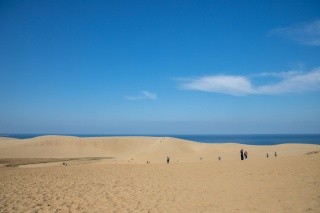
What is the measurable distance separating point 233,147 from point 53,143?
35762 millimetres

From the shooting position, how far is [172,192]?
12.9 metres

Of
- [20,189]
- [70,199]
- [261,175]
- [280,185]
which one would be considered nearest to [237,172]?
[261,175]

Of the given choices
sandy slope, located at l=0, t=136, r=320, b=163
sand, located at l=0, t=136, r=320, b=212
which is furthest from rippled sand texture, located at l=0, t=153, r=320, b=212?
sandy slope, located at l=0, t=136, r=320, b=163

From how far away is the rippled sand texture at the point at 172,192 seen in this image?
1019 cm

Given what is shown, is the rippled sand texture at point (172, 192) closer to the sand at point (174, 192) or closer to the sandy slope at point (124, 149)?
the sand at point (174, 192)

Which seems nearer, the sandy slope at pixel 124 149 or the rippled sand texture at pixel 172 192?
the rippled sand texture at pixel 172 192

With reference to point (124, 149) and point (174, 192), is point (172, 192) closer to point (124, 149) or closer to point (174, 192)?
point (174, 192)

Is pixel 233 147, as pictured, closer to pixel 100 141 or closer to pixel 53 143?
pixel 100 141

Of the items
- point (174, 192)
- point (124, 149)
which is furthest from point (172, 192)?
point (124, 149)

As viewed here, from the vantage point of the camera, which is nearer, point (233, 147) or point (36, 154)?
point (36, 154)


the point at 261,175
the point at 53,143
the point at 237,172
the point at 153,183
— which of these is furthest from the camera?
the point at 53,143

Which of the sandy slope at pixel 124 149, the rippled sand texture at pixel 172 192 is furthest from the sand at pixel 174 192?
the sandy slope at pixel 124 149

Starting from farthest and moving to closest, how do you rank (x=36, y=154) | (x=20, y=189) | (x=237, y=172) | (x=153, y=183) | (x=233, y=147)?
(x=233, y=147)
(x=36, y=154)
(x=237, y=172)
(x=153, y=183)
(x=20, y=189)

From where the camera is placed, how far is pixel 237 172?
60.3ft
